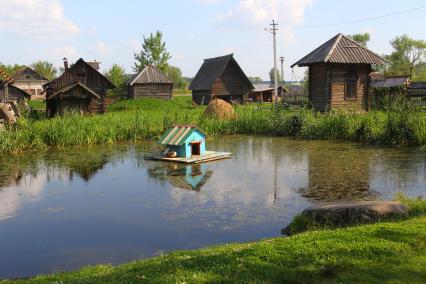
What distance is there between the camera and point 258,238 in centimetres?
805

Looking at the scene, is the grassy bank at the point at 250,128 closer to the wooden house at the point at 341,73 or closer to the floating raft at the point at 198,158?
the wooden house at the point at 341,73

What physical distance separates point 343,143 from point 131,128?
9986mm

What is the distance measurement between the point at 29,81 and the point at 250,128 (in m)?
65.5

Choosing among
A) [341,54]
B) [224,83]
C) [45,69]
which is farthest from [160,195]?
[45,69]

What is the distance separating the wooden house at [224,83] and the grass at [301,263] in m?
40.4

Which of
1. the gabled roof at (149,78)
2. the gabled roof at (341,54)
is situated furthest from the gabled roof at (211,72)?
the gabled roof at (341,54)

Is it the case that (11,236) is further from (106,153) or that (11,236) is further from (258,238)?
(106,153)

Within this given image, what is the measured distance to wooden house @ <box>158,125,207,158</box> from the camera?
1658 centimetres

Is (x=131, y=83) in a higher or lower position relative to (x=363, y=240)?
higher

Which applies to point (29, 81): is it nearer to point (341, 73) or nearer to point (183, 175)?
point (341, 73)

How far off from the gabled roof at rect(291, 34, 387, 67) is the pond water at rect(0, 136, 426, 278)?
1065 centimetres

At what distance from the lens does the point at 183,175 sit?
46.0ft

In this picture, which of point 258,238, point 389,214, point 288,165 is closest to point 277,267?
point 258,238

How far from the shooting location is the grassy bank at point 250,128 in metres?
19.0
